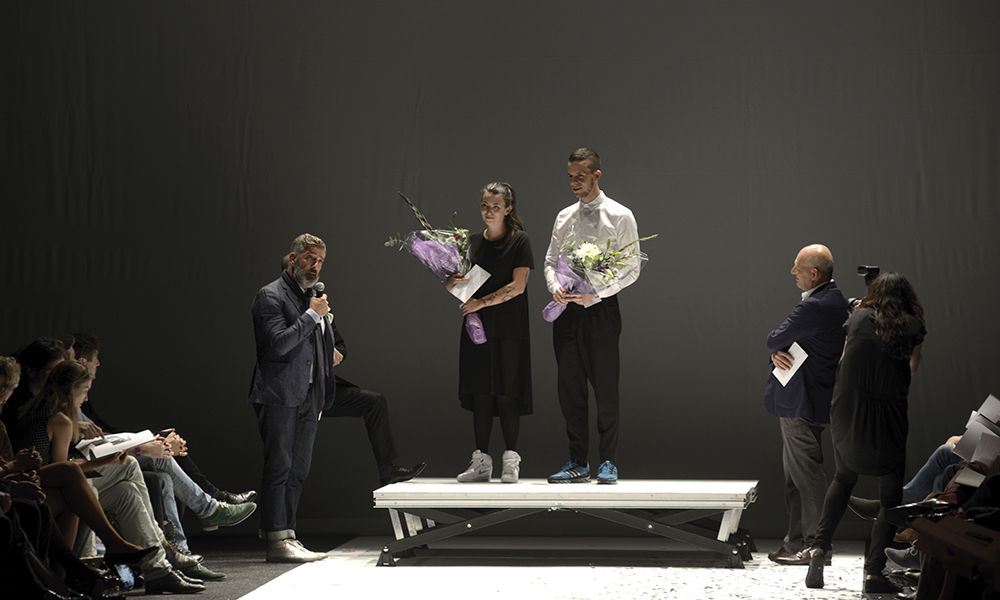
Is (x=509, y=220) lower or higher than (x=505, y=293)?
higher

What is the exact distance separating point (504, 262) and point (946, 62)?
2.99 meters

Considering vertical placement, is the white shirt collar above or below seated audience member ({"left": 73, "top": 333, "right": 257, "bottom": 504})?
above

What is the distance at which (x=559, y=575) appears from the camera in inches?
177

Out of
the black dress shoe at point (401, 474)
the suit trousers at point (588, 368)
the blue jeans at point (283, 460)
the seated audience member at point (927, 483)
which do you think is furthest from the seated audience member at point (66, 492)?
the seated audience member at point (927, 483)

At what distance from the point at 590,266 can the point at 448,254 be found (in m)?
0.72

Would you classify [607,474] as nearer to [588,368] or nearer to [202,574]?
[588,368]

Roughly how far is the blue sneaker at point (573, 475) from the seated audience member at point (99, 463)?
1775mm

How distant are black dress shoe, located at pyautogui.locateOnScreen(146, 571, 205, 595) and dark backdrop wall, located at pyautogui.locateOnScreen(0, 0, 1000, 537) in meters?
1.88

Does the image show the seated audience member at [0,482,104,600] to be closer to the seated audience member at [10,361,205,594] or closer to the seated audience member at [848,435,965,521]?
the seated audience member at [10,361,205,594]

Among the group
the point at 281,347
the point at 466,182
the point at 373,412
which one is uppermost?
the point at 466,182

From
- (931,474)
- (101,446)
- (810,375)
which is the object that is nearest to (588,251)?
(810,375)

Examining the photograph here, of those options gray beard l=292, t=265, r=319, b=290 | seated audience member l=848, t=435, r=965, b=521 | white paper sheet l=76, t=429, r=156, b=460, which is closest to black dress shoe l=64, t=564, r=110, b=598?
white paper sheet l=76, t=429, r=156, b=460

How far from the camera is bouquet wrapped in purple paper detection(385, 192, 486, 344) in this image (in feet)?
16.3

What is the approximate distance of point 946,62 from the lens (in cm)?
579
